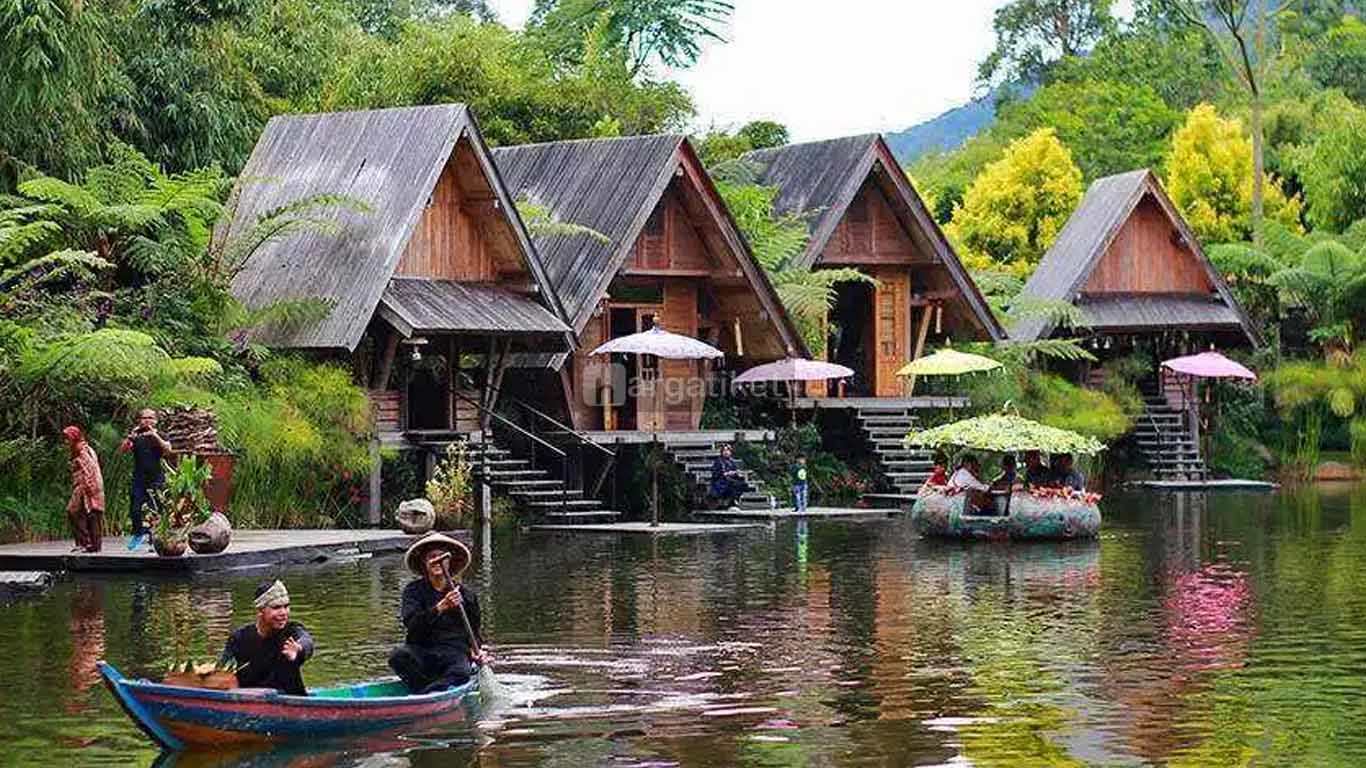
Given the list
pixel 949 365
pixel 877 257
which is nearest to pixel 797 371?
pixel 949 365

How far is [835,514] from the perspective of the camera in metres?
38.0

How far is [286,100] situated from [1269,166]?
30309mm

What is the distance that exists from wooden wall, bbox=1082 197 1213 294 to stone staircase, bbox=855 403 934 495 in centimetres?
768

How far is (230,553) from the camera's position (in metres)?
27.1

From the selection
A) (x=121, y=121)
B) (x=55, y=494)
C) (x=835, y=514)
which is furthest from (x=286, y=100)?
(x=55, y=494)

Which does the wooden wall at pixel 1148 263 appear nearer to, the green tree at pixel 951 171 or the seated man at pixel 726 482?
the green tree at pixel 951 171

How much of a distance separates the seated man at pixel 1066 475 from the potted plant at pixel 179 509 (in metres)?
11.6

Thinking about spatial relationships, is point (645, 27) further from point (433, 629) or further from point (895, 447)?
point (433, 629)

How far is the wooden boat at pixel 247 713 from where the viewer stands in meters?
15.0

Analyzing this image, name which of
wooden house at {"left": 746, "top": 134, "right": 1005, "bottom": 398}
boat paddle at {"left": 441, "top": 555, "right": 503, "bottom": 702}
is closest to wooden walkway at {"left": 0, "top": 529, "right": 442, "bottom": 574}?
boat paddle at {"left": 441, "top": 555, "right": 503, "bottom": 702}

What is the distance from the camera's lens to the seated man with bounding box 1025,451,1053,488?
108ft

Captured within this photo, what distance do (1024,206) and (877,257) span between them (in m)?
15.2

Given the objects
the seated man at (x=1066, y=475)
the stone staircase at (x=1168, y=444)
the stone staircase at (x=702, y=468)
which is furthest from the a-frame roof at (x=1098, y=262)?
the seated man at (x=1066, y=475)

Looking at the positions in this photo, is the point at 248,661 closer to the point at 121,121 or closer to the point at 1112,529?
the point at 1112,529
